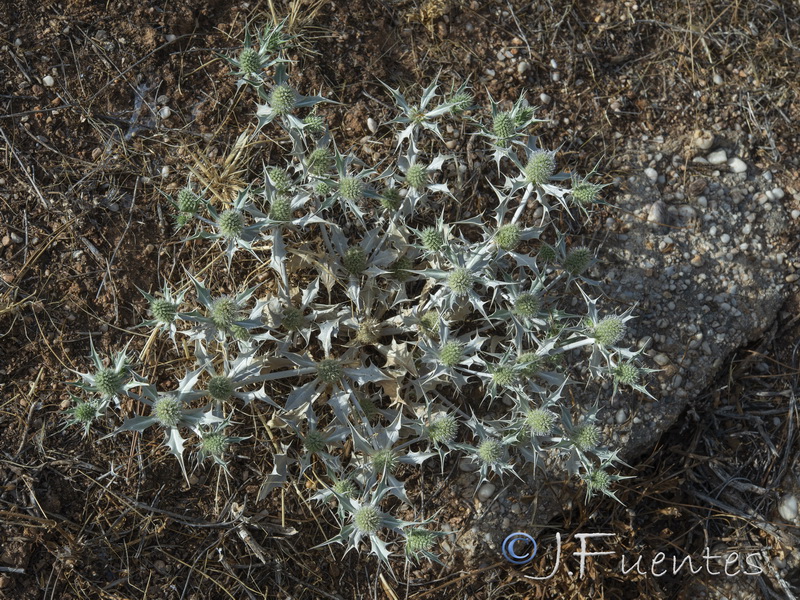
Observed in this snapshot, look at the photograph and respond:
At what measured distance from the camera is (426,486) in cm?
375

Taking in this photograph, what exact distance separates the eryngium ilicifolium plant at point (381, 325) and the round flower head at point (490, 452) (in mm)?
16

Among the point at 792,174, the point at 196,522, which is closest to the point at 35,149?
the point at 196,522

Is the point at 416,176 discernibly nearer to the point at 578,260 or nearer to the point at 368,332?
the point at 368,332

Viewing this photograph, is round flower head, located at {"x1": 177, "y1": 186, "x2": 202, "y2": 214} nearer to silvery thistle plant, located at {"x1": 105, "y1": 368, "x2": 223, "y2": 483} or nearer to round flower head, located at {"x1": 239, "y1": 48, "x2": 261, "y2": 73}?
round flower head, located at {"x1": 239, "y1": 48, "x2": 261, "y2": 73}

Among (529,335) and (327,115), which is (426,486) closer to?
(529,335)

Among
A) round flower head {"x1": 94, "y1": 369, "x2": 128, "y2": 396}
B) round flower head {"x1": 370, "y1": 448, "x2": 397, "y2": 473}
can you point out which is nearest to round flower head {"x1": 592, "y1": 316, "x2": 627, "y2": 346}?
round flower head {"x1": 370, "y1": 448, "x2": 397, "y2": 473}

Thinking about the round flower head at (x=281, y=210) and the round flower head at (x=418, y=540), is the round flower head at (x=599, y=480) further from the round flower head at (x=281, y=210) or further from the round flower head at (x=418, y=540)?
the round flower head at (x=281, y=210)

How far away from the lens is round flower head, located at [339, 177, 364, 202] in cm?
322

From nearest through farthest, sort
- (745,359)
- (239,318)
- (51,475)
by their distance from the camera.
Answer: (239,318) → (51,475) → (745,359)

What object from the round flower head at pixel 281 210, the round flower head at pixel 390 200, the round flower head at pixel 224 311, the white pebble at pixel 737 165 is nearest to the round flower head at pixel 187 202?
the round flower head at pixel 281 210

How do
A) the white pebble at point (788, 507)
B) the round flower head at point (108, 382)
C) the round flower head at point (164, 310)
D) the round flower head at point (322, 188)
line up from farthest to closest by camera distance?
the white pebble at point (788, 507)
the round flower head at point (322, 188)
the round flower head at point (164, 310)
the round flower head at point (108, 382)

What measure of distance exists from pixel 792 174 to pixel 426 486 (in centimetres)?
312

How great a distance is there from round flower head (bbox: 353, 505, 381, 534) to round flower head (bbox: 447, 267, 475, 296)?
3.64ft
